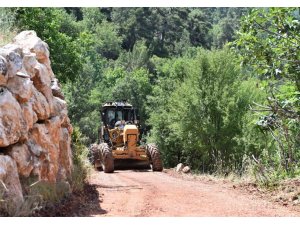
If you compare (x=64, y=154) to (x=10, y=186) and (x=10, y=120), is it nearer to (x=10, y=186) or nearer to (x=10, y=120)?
(x=10, y=120)

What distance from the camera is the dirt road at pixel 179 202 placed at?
775 cm

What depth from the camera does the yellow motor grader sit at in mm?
18094

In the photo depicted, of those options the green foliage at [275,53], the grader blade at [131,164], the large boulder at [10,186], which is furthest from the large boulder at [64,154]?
the grader blade at [131,164]

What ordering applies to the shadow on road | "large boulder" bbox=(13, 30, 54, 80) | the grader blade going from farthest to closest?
the grader blade < "large boulder" bbox=(13, 30, 54, 80) < the shadow on road

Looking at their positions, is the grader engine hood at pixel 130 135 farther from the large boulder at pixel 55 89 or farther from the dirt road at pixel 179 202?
the large boulder at pixel 55 89

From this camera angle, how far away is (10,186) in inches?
250

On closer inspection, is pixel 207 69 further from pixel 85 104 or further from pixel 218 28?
pixel 218 28

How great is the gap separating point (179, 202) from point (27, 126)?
9.76ft

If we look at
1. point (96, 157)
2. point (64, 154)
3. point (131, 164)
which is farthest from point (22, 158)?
point (131, 164)

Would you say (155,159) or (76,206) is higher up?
(76,206)

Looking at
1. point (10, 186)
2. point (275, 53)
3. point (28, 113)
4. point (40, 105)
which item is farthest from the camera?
point (275, 53)

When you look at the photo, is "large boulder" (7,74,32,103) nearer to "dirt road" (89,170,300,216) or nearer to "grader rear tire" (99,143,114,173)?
"dirt road" (89,170,300,216)

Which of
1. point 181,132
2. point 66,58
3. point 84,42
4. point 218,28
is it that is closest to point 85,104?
point 84,42

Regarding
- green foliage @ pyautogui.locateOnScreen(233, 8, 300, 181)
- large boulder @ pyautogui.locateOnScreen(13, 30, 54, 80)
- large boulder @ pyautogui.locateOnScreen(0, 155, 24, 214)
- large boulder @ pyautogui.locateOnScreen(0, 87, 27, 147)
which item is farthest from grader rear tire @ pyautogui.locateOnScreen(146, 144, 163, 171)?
large boulder @ pyautogui.locateOnScreen(0, 155, 24, 214)
